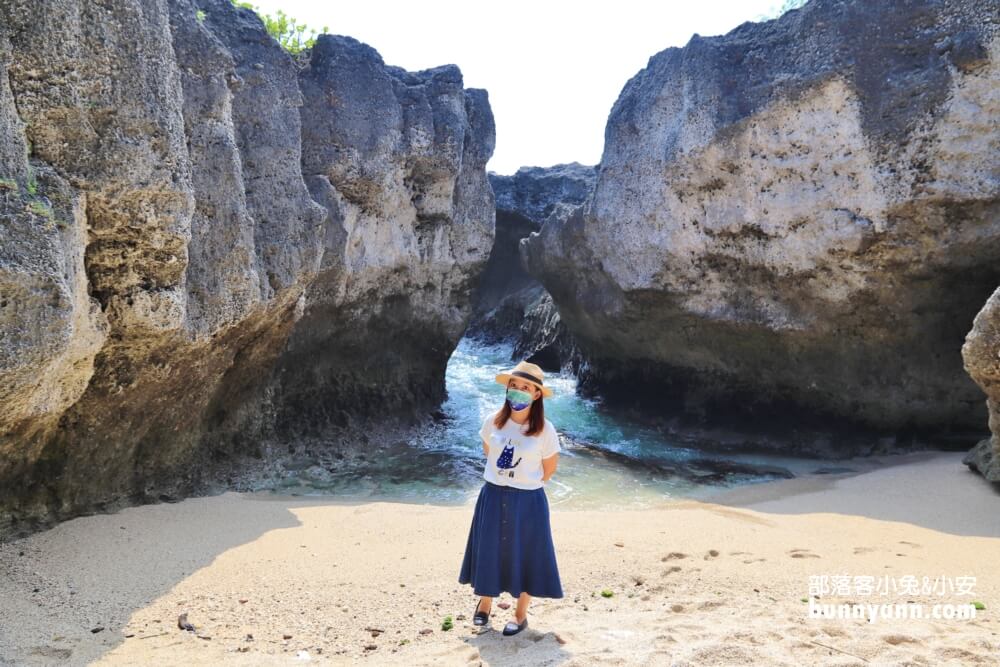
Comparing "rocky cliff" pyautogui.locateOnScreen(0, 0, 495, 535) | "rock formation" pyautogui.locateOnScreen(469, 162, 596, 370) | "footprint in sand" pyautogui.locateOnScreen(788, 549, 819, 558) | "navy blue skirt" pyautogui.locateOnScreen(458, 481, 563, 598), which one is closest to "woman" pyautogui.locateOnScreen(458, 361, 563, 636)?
"navy blue skirt" pyautogui.locateOnScreen(458, 481, 563, 598)

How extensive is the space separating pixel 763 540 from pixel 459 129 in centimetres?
701

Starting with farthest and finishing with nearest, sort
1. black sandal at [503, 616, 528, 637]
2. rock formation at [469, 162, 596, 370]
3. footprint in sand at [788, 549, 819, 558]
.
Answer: rock formation at [469, 162, 596, 370]
footprint in sand at [788, 549, 819, 558]
black sandal at [503, 616, 528, 637]

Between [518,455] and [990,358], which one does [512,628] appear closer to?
[518,455]

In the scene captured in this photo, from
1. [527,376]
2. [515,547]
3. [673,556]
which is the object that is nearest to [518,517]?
[515,547]

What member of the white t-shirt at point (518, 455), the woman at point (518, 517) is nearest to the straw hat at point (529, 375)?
the woman at point (518, 517)

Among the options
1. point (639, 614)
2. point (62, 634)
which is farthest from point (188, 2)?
point (639, 614)

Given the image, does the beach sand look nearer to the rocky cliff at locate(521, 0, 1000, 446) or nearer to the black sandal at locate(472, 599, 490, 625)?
the black sandal at locate(472, 599, 490, 625)

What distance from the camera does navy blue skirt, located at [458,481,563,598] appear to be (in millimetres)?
3736

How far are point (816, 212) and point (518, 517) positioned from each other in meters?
6.74

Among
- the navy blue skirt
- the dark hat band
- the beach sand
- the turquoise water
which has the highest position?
the dark hat band

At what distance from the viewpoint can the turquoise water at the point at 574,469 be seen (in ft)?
24.9

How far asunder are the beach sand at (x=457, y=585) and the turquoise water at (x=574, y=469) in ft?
3.67

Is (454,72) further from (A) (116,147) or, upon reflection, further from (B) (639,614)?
(B) (639,614)

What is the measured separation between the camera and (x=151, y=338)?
538 centimetres
